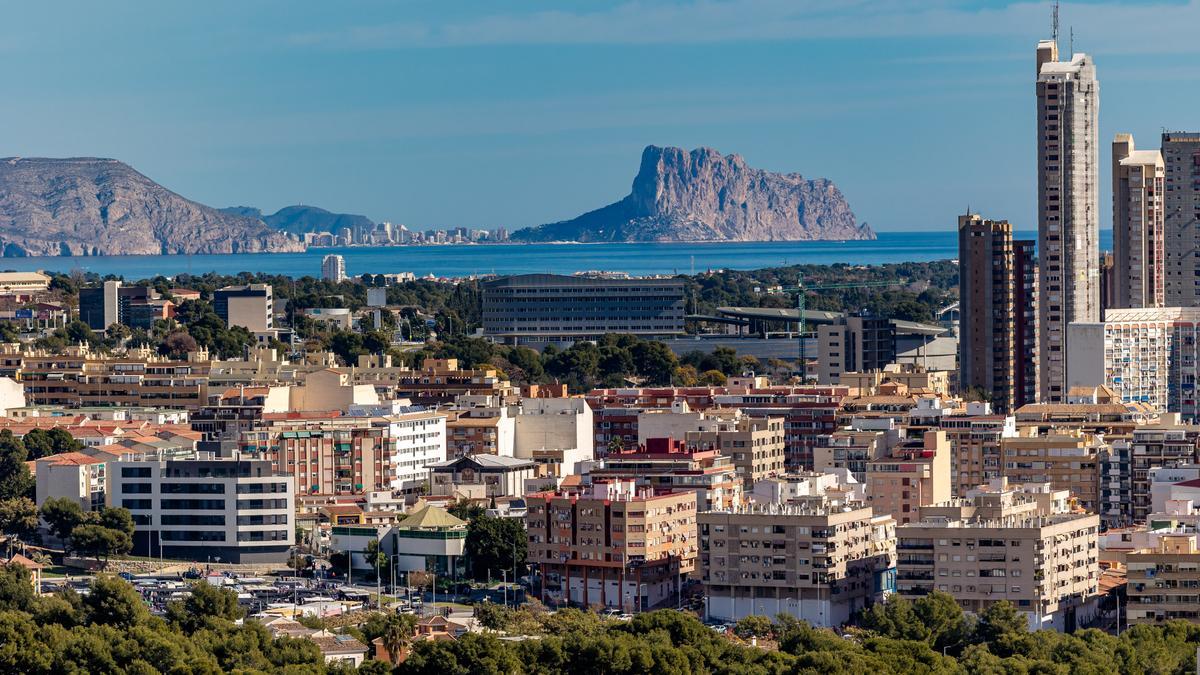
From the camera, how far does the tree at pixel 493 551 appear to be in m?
54.3

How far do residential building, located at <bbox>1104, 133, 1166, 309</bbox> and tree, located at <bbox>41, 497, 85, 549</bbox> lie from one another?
41194 mm

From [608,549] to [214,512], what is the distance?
7.99 m

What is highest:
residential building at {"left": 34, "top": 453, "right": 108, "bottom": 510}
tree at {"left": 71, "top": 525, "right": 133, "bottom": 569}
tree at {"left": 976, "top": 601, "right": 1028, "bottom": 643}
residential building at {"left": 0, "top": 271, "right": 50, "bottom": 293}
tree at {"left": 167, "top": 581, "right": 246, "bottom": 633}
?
residential building at {"left": 0, "top": 271, "right": 50, "bottom": 293}

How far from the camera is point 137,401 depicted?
80375mm

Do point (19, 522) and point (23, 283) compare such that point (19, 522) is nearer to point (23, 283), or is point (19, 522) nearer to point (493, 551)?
point (493, 551)

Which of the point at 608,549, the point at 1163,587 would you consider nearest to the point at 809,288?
the point at 608,549

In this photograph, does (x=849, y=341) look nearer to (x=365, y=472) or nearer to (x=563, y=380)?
(x=563, y=380)

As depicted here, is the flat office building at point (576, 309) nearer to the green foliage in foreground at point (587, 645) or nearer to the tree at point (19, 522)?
the tree at point (19, 522)

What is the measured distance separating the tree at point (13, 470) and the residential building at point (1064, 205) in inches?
1063

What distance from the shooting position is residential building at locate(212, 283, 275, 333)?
10806cm

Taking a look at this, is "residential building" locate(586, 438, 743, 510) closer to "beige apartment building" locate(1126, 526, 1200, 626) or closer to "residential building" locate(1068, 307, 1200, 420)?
"beige apartment building" locate(1126, 526, 1200, 626)

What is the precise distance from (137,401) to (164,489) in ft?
76.2

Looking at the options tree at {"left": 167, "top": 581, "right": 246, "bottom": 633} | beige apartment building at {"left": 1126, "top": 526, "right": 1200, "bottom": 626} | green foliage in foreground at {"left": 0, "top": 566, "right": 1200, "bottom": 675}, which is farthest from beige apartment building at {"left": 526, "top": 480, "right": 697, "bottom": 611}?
beige apartment building at {"left": 1126, "top": 526, "right": 1200, "bottom": 626}

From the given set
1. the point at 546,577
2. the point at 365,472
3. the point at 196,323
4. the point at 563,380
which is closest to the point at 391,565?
the point at 546,577
